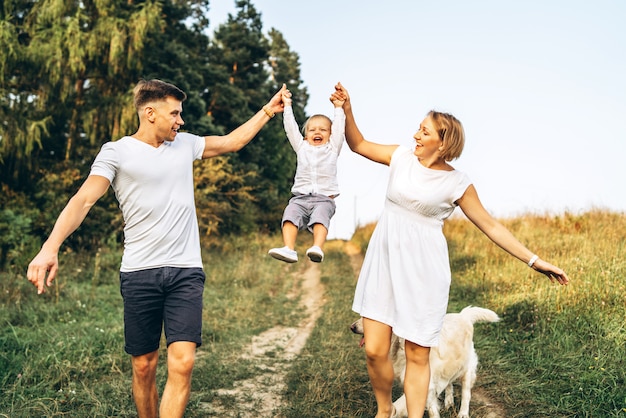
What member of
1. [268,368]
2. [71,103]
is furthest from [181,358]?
[71,103]

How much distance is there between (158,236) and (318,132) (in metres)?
1.91

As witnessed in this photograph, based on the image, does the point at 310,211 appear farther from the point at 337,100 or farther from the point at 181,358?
the point at 181,358

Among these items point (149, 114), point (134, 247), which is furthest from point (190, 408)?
point (149, 114)

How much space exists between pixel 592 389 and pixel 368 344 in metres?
2.40

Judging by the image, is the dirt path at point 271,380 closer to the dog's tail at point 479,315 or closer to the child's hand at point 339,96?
the dog's tail at point 479,315

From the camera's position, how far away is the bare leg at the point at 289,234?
4757 millimetres

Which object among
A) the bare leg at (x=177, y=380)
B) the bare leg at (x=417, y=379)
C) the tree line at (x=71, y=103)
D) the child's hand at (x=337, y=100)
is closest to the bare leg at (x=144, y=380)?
the bare leg at (x=177, y=380)

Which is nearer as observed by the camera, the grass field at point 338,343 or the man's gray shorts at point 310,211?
the man's gray shorts at point 310,211

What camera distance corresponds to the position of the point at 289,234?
480cm

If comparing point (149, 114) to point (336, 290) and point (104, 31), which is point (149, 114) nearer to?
point (336, 290)

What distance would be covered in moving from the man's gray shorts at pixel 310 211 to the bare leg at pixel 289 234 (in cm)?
4

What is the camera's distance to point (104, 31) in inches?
647

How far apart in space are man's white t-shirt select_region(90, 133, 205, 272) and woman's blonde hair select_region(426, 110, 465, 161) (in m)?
1.84

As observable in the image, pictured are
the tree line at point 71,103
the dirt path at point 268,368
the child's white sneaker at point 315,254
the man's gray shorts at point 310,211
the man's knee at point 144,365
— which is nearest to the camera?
the man's knee at point 144,365
